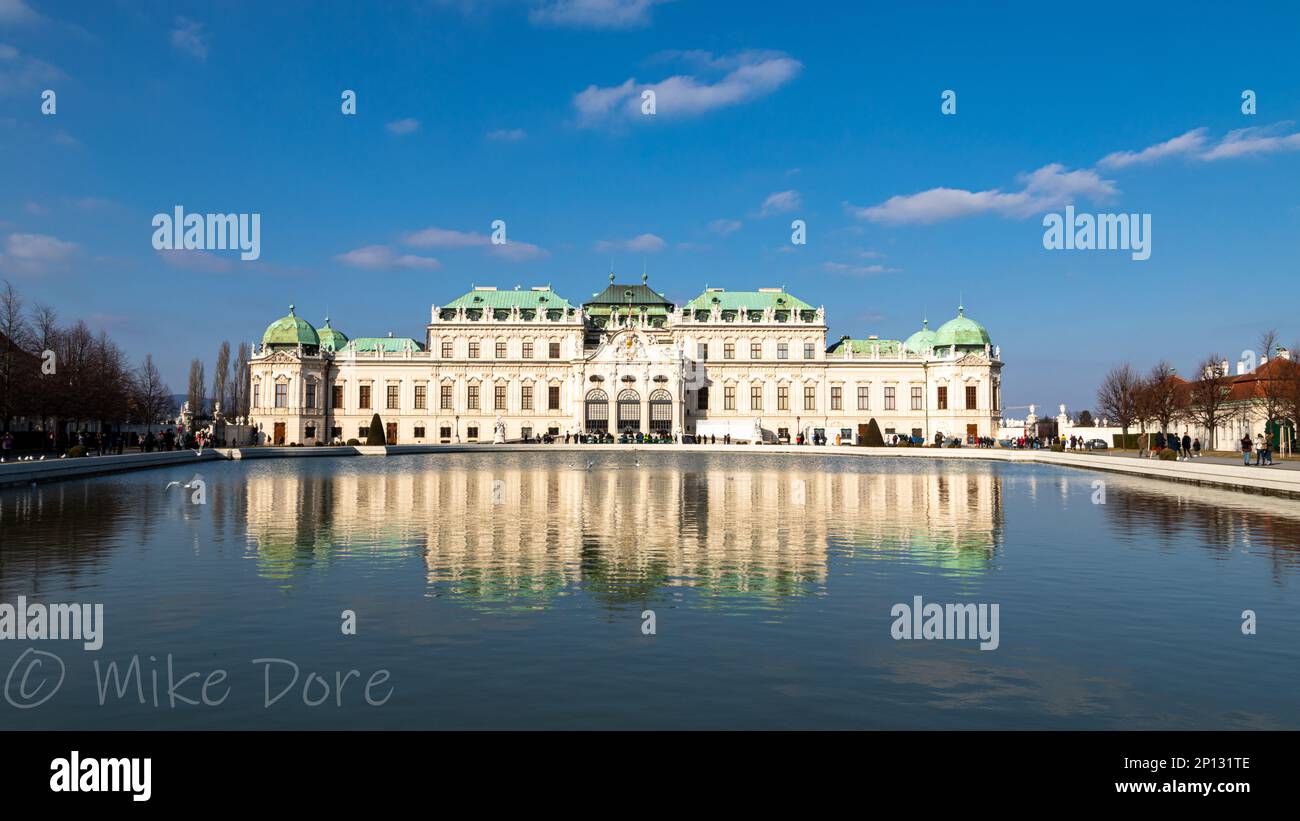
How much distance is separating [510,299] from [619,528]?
94.4m

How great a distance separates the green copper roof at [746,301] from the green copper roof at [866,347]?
6.57 meters

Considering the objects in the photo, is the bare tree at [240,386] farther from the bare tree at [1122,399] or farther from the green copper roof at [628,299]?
the bare tree at [1122,399]

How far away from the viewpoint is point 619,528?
23.2 m

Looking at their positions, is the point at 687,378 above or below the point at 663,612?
above

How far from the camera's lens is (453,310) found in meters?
113

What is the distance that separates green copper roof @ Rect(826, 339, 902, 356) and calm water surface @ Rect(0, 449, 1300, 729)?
87617 mm

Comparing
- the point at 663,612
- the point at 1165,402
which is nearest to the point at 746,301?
the point at 1165,402

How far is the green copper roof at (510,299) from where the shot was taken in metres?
114

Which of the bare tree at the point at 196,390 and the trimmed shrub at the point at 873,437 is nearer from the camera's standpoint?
the trimmed shrub at the point at 873,437

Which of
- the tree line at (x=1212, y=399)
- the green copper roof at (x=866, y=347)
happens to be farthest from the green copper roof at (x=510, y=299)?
the tree line at (x=1212, y=399)

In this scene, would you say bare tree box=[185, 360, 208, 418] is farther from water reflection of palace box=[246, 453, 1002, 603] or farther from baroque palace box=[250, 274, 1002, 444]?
water reflection of palace box=[246, 453, 1002, 603]

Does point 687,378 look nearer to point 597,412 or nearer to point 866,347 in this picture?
point 597,412

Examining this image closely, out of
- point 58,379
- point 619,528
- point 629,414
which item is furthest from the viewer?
point 629,414

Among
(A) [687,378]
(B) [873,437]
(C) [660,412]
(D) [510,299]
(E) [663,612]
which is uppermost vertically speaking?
(D) [510,299]
